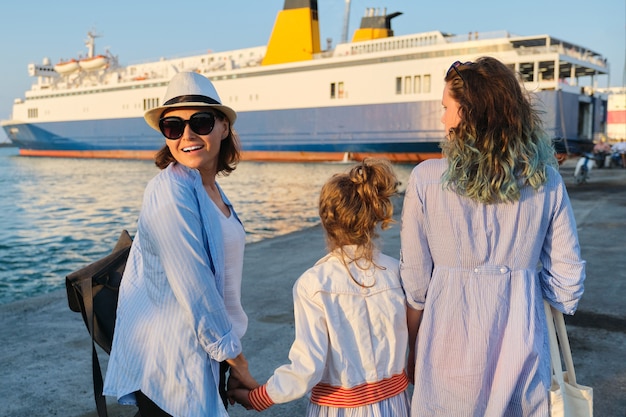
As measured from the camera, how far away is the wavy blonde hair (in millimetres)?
1445

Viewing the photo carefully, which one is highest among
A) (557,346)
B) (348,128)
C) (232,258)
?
(348,128)

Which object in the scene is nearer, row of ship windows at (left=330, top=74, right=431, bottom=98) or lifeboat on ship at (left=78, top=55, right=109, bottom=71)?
row of ship windows at (left=330, top=74, right=431, bottom=98)

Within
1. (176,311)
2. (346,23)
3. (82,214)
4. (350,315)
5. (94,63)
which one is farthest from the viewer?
(94,63)

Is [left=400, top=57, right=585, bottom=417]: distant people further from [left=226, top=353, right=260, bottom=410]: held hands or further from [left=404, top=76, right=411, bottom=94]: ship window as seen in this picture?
[left=404, top=76, right=411, bottom=94]: ship window

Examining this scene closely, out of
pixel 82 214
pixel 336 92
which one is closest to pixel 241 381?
pixel 82 214

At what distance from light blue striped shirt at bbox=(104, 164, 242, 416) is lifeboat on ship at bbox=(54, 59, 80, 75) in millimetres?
46643

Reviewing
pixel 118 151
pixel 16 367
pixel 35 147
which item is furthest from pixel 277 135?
pixel 16 367

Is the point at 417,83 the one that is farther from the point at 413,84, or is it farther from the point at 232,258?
the point at 232,258

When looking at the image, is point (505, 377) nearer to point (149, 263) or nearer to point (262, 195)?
point (149, 263)

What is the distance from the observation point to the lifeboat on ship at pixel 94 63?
42.9 meters

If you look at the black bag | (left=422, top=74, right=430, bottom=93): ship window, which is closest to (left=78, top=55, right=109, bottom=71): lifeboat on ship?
(left=422, top=74, right=430, bottom=93): ship window

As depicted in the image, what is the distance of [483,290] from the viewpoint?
4.92ft

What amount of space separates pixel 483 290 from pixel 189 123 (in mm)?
917

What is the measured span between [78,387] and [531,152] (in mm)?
2243
